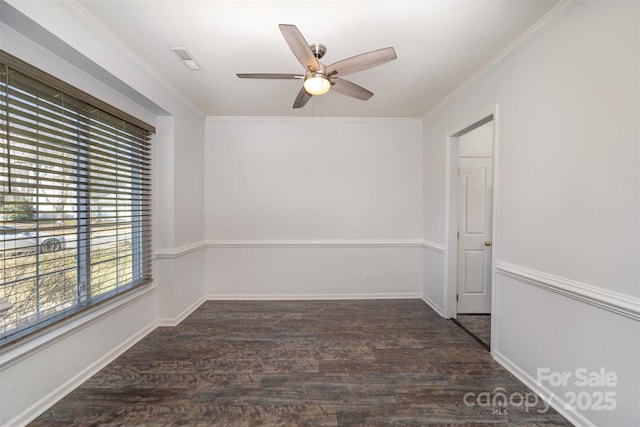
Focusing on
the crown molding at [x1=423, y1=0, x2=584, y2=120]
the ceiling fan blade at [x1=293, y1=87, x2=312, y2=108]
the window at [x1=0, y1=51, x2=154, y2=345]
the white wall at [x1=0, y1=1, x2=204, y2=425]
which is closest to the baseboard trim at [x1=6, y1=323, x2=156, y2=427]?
the white wall at [x1=0, y1=1, x2=204, y2=425]

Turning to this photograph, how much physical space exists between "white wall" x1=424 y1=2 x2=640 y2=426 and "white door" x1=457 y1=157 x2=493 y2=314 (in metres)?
0.96

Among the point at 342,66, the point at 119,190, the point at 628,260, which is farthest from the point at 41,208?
the point at 628,260

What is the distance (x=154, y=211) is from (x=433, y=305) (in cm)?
366

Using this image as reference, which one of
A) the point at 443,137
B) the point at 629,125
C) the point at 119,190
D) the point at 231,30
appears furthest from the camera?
the point at 443,137

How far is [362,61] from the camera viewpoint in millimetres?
1655

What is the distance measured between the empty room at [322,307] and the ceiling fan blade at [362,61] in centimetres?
1

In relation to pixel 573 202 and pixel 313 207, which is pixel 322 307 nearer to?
pixel 313 207

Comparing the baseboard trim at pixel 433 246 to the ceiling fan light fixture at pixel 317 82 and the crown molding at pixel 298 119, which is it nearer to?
the crown molding at pixel 298 119

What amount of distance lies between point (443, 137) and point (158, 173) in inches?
135

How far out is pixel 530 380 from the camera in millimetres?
1881

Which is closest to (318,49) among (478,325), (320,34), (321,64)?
(320,34)

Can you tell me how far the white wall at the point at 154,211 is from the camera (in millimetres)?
1511

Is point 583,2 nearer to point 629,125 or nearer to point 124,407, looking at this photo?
point 629,125

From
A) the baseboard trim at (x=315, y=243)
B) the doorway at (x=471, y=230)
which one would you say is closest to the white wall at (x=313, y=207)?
the baseboard trim at (x=315, y=243)
